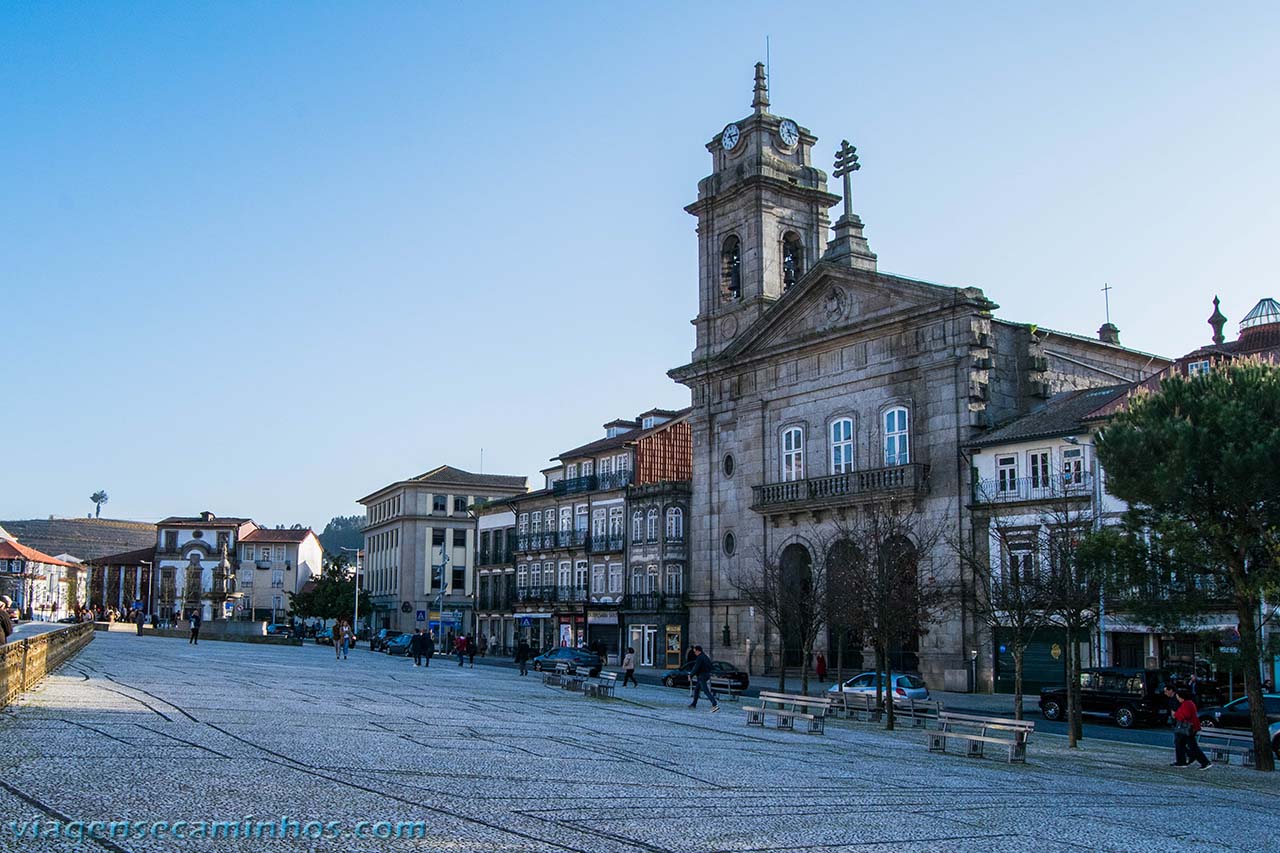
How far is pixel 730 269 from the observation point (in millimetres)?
56969

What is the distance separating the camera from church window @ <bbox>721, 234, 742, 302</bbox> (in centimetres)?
5659

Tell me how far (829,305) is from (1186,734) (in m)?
30.1

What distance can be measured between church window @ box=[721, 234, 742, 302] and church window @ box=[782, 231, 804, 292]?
2158 mm

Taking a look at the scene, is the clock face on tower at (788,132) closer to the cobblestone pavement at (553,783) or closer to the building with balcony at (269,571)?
the cobblestone pavement at (553,783)

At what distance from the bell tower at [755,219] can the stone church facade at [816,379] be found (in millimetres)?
81

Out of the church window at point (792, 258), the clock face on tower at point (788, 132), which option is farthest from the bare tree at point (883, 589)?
the clock face on tower at point (788, 132)

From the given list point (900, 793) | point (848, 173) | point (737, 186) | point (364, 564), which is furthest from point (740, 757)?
point (364, 564)

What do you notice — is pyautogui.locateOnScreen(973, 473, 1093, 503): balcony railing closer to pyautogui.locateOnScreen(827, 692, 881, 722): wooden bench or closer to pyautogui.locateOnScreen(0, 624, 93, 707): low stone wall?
pyautogui.locateOnScreen(827, 692, 881, 722): wooden bench

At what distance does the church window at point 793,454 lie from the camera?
50188 millimetres

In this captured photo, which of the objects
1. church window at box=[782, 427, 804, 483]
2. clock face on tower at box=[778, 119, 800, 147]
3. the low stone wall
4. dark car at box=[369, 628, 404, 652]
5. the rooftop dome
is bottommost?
dark car at box=[369, 628, 404, 652]

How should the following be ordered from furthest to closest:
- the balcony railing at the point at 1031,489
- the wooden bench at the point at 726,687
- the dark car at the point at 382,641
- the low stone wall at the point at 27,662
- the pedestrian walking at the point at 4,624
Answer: the dark car at the point at 382,641 < the balcony railing at the point at 1031,489 < the wooden bench at the point at 726,687 < the pedestrian walking at the point at 4,624 < the low stone wall at the point at 27,662

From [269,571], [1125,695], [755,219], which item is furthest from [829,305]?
[269,571]

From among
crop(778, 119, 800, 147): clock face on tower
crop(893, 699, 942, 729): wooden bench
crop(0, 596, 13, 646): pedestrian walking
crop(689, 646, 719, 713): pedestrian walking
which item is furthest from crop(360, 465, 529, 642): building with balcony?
crop(0, 596, 13, 646): pedestrian walking

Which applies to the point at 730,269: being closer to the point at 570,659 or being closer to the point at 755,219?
the point at 755,219
